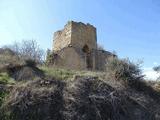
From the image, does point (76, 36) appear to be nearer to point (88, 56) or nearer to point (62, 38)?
point (62, 38)

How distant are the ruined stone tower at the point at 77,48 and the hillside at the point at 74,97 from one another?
5588 mm

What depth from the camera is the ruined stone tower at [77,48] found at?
19.3 m

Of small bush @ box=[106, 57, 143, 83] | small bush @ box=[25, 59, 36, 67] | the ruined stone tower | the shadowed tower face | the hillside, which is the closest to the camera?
the hillside

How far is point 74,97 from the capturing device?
10500 millimetres

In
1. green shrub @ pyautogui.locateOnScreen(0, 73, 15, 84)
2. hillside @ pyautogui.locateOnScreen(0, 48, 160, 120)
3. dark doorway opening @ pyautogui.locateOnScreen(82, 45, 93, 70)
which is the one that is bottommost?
hillside @ pyautogui.locateOnScreen(0, 48, 160, 120)

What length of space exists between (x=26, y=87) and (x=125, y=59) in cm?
604

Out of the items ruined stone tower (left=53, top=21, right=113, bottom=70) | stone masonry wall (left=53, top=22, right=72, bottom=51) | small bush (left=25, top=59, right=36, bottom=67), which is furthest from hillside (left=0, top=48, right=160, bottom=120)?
stone masonry wall (left=53, top=22, right=72, bottom=51)

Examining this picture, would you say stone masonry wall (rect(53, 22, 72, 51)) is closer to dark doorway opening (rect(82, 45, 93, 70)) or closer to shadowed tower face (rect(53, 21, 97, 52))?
shadowed tower face (rect(53, 21, 97, 52))

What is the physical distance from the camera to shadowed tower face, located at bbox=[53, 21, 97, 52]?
66.8 ft

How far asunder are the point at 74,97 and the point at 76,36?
1054cm

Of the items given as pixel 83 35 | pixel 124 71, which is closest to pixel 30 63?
pixel 124 71

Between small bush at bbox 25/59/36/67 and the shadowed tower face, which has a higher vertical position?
the shadowed tower face

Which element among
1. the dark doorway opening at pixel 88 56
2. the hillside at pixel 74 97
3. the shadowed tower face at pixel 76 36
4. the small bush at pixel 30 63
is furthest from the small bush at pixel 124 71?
the shadowed tower face at pixel 76 36

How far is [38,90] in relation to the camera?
10359 millimetres
